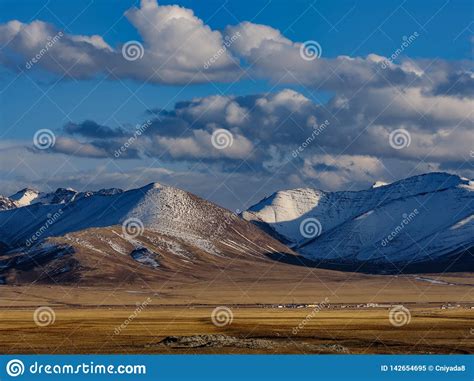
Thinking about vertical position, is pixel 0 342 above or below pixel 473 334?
below

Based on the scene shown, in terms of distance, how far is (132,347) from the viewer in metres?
66.6

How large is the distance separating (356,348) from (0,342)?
29.2m

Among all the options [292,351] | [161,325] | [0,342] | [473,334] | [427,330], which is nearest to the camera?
[292,351]

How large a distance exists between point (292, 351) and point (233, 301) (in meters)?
137

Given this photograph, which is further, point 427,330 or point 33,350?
point 427,330

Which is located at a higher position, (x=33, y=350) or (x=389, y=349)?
(x=389, y=349)

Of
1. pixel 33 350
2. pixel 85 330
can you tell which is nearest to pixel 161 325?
pixel 85 330

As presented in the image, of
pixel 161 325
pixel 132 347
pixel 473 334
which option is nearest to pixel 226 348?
pixel 132 347

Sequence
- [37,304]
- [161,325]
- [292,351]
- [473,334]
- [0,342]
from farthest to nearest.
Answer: [37,304] < [161,325] < [473,334] < [0,342] < [292,351]

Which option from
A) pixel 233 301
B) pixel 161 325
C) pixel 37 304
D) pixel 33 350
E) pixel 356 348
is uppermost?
pixel 233 301

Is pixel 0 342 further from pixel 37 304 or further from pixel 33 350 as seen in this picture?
pixel 37 304

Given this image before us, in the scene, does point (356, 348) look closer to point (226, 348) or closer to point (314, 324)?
point (226, 348)

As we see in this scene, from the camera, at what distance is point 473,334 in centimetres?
8106

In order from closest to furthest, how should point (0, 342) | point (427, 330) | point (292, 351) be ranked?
point (292, 351) < point (0, 342) < point (427, 330)
